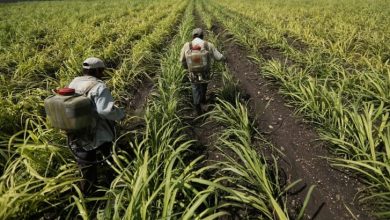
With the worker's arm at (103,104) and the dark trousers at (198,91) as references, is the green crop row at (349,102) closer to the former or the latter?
the dark trousers at (198,91)

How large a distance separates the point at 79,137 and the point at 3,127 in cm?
172

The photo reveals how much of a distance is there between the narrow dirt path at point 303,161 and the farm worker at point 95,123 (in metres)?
1.94

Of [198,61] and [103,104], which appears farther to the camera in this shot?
[198,61]

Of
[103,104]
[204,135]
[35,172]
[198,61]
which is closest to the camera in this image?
[35,172]

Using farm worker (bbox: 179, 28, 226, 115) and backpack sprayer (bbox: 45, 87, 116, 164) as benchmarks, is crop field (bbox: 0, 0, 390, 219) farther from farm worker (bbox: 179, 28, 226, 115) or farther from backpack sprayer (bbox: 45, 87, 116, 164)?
backpack sprayer (bbox: 45, 87, 116, 164)

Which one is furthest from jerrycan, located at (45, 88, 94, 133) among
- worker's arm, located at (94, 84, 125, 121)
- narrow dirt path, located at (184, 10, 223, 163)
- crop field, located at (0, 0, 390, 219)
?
narrow dirt path, located at (184, 10, 223, 163)

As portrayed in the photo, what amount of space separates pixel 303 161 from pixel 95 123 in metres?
2.37

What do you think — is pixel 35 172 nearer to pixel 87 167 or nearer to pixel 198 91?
pixel 87 167

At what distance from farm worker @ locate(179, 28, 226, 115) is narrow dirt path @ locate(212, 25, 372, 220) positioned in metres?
0.92

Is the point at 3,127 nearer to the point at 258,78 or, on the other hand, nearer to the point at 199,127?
the point at 199,127

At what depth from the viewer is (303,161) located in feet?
A: 11.1

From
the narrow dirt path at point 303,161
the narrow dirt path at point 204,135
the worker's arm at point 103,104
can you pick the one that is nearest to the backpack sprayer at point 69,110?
the worker's arm at point 103,104

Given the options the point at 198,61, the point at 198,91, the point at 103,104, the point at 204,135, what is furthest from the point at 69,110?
the point at 198,91

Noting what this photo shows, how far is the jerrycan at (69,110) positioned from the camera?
2.39 meters
